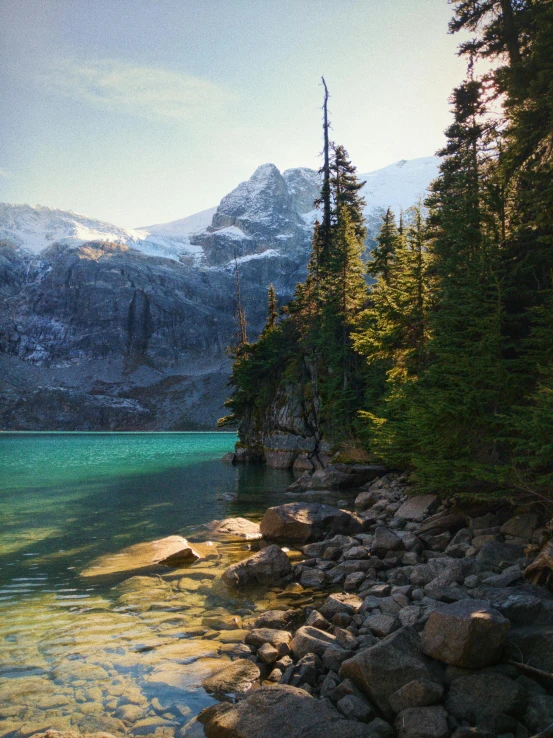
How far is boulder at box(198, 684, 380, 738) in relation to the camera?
15.0 feet

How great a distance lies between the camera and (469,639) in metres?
5.23

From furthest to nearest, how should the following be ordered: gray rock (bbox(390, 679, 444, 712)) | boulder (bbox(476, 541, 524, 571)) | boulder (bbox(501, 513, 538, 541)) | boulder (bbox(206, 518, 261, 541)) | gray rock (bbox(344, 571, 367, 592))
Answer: boulder (bbox(206, 518, 261, 541)) → boulder (bbox(501, 513, 538, 541)) → gray rock (bbox(344, 571, 367, 592)) → boulder (bbox(476, 541, 524, 571)) → gray rock (bbox(390, 679, 444, 712))

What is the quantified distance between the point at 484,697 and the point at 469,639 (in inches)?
20.9

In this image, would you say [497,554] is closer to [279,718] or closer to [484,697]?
[484,697]

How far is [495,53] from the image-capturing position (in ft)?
49.6

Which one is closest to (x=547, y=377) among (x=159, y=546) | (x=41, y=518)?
(x=159, y=546)

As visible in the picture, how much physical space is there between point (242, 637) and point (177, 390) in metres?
167

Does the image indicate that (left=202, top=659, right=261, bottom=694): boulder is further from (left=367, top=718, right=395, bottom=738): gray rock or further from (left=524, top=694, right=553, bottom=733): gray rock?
(left=524, top=694, right=553, bottom=733): gray rock

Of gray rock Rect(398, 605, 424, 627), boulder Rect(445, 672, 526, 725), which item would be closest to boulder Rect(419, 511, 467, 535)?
gray rock Rect(398, 605, 424, 627)

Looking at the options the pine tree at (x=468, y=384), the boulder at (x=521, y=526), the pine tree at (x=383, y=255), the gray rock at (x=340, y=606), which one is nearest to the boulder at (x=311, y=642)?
the gray rock at (x=340, y=606)

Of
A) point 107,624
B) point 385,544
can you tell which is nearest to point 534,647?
point 385,544

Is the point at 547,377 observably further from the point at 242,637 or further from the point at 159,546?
the point at 159,546

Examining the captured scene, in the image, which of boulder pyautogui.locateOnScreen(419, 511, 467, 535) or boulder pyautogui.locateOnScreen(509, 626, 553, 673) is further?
boulder pyautogui.locateOnScreen(419, 511, 467, 535)

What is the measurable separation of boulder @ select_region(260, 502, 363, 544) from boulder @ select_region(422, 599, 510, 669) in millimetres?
8133
